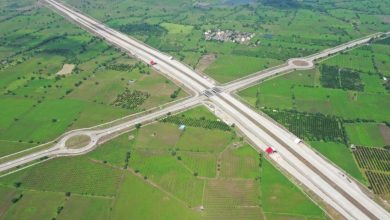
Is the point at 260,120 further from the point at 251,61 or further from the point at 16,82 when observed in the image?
the point at 16,82

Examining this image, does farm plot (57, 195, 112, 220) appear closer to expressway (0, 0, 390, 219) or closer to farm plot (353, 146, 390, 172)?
expressway (0, 0, 390, 219)

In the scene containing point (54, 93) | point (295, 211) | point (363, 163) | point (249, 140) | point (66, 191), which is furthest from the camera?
point (54, 93)

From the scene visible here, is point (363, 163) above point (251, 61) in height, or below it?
above

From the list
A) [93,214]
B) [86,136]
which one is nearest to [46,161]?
[86,136]

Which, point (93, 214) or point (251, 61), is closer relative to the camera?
point (93, 214)

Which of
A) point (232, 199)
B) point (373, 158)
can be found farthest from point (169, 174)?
point (373, 158)

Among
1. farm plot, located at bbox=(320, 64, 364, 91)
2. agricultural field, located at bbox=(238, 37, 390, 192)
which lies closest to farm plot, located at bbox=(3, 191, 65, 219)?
agricultural field, located at bbox=(238, 37, 390, 192)
